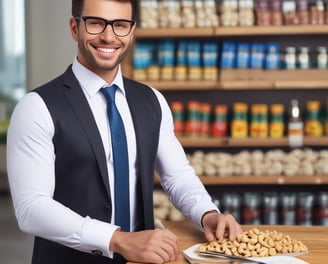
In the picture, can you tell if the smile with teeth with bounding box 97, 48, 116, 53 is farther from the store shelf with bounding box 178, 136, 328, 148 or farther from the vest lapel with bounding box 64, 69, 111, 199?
the store shelf with bounding box 178, 136, 328, 148

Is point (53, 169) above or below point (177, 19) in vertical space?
below

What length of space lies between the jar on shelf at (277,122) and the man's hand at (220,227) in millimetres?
2532

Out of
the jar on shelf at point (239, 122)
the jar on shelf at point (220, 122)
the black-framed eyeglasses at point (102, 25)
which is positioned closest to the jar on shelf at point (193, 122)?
A: the jar on shelf at point (220, 122)

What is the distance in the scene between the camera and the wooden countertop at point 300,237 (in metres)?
1.67

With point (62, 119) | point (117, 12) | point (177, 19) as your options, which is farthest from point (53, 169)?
point (177, 19)

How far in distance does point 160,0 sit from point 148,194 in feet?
8.95

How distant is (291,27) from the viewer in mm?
4172

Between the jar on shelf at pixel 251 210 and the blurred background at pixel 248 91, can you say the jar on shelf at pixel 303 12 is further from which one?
the jar on shelf at pixel 251 210

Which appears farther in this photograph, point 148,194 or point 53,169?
point 148,194

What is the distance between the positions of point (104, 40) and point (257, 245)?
2.13ft

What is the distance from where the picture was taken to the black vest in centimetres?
181

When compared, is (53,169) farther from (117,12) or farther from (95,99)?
(117,12)

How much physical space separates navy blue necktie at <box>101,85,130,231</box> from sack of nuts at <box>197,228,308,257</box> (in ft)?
0.90

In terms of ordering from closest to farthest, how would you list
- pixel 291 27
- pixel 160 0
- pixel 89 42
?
pixel 89 42
pixel 291 27
pixel 160 0
